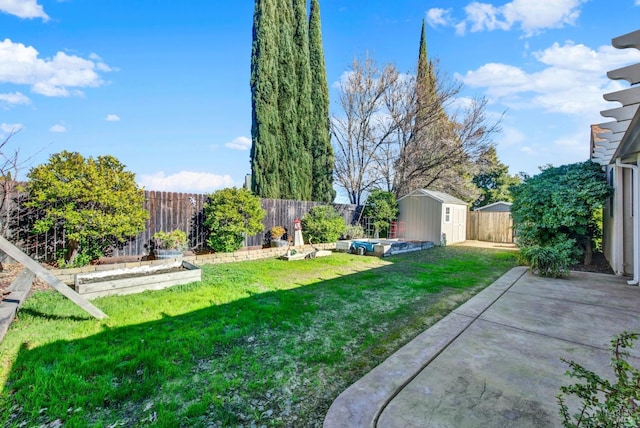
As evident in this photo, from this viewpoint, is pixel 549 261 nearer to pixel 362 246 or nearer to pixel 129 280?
pixel 362 246

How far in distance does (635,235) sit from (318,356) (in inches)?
253

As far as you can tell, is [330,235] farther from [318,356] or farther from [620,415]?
[620,415]

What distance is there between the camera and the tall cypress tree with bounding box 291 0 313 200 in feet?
48.1

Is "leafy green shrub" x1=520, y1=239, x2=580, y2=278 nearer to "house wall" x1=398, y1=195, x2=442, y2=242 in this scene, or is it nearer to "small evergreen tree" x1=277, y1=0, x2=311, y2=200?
"house wall" x1=398, y1=195, x2=442, y2=242

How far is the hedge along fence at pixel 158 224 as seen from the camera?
5.78 metres

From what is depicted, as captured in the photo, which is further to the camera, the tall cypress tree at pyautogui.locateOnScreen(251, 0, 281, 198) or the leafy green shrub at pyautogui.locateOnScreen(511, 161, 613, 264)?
the tall cypress tree at pyautogui.locateOnScreen(251, 0, 281, 198)

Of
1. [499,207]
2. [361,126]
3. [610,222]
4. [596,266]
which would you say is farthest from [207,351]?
[499,207]

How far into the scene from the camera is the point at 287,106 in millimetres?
14023

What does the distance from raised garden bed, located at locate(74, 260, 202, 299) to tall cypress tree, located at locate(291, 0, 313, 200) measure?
31.3ft

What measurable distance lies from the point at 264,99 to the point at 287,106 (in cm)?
130

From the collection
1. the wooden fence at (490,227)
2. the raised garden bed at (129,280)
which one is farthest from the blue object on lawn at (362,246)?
the wooden fence at (490,227)

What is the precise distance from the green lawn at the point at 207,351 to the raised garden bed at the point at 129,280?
0.79 feet

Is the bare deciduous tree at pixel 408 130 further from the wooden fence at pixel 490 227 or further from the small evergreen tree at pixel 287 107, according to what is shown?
the small evergreen tree at pixel 287 107

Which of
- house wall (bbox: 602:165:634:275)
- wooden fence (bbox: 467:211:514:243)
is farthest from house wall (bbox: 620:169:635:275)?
wooden fence (bbox: 467:211:514:243)
